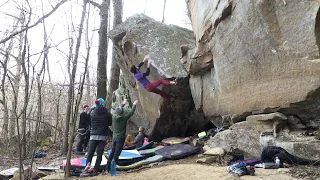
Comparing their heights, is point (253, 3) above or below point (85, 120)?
above

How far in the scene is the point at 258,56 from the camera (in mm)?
6590

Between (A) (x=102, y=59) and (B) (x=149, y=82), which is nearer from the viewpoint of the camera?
(B) (x=149, y=82)

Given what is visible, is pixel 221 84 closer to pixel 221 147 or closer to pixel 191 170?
pixel 221 147

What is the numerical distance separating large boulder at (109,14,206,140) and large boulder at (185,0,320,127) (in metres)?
1.15

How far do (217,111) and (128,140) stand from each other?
3305 millimetres

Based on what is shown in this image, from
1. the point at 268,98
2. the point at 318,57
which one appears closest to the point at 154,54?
the point at 268,98

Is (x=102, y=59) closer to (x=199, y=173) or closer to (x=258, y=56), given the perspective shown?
(x=258, y=56)

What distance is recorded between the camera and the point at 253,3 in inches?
255

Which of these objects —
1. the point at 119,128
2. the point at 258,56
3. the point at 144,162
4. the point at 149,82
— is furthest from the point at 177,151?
the point at 258,56

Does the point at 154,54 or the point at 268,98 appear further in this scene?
the point at 154,54

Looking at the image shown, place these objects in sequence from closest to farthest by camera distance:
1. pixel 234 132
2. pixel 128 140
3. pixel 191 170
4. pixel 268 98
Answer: pixel 191 170
pixel 268 98
pixel 234 132
pixel 128 140

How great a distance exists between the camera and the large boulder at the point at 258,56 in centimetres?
559

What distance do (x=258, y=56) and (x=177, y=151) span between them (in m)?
3.34

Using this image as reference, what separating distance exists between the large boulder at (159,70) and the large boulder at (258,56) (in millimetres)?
1149
